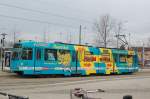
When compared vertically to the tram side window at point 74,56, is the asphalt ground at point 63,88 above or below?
below

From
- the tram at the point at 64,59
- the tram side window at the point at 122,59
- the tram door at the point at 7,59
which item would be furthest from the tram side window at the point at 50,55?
the tram side window at the point at 122,59

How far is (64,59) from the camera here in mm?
32750

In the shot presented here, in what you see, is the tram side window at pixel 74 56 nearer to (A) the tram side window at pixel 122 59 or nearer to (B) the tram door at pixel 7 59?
(B) the tram door at pixel 7 59

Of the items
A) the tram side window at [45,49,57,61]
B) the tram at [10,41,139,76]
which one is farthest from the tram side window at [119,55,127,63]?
the tram side window at [45,49,57,61]

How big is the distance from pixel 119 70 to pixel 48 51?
11509mm

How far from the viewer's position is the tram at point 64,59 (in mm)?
30172

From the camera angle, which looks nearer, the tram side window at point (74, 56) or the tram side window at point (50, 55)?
the tram side window at point (50, 55)

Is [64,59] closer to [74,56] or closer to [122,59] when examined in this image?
[74,56]

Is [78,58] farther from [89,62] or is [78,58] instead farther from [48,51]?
[48,51]

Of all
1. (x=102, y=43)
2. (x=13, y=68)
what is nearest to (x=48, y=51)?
(x=13, y=68)

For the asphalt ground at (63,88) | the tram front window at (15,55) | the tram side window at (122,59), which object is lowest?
the asphalt ground at (63,88)

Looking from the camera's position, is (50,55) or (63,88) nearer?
(63,88)

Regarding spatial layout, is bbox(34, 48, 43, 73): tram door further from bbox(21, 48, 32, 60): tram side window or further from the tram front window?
the tram front window

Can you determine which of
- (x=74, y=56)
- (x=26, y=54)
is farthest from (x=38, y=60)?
(x=74, y=56)
